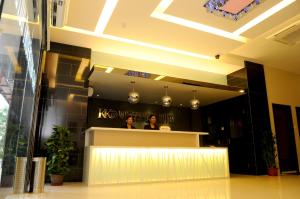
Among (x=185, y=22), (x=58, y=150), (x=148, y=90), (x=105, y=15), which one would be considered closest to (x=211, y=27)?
(x=185, y=22)

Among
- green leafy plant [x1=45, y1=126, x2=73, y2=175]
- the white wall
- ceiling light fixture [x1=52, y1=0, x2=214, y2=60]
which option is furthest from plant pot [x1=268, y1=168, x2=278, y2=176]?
green leafy plant [x1=45, y1=126, x2=73, y2=175]

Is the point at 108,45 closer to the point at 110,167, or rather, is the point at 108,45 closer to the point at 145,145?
the point at 145,145

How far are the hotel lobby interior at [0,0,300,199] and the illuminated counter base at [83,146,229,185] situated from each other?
0.02 metres

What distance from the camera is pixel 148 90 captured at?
24.2 feet

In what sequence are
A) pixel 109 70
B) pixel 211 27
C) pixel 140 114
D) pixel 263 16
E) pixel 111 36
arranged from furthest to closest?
pixel 140 114 → pixel 111 36 → pixel 109 70 → pixel 211 27 → pixel 263 16

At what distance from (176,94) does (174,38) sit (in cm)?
255

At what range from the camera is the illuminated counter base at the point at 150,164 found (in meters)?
4.77

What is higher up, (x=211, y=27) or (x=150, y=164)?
(x=211, y=27)

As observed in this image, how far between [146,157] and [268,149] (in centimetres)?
406

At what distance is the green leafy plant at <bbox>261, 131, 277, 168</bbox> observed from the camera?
694 cm

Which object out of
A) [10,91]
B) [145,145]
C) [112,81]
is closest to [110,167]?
[145,145]

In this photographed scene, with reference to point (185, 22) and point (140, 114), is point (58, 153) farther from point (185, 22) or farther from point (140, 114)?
point (140, 114)

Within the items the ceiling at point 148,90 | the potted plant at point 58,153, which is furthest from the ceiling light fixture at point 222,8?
the potted plant at point 58,153

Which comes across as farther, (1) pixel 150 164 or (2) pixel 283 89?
(2) pixel 283 89
